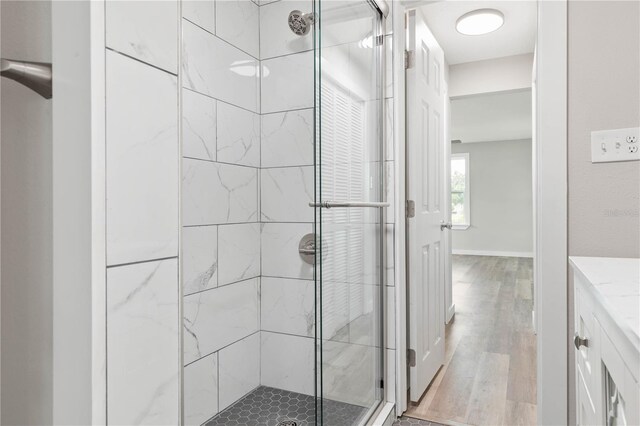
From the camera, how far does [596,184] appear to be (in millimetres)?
1537

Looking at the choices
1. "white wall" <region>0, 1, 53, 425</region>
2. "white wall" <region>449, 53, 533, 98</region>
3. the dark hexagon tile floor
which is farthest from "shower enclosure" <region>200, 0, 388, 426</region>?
"white wall" <region>449, 53, 533, 98</region>

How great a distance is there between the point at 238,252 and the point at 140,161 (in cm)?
140

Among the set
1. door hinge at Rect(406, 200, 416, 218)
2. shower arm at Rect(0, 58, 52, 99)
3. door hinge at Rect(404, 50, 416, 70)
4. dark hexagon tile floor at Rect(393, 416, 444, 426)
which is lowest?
dark hexagon tile floor at Rect(393, 416, 444, 426)

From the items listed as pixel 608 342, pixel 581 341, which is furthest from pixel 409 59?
pixel 608 342

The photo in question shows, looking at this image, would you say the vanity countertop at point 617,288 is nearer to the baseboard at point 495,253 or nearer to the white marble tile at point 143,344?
the white marble tile at point 143,344

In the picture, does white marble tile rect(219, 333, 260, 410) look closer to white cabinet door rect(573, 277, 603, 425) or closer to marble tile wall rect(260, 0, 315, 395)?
marble tile wall rect(260, 0, 315, 395)

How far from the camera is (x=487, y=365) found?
2609 millimetres

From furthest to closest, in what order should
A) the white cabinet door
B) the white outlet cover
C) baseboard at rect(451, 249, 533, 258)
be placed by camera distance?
baseboard at rect(451, 249, 533, 258), the white outlet cover, the white cabinet door

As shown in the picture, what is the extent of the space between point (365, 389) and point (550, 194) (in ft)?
3.66

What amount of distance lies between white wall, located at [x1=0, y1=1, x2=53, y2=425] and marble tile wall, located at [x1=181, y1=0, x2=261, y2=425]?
3.07 feet

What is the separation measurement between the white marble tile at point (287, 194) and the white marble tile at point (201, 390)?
0.73 meters

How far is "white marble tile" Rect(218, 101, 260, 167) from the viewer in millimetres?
1857

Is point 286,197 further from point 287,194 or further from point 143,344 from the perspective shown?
point 143,344

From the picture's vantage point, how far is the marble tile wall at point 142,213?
539 mm
